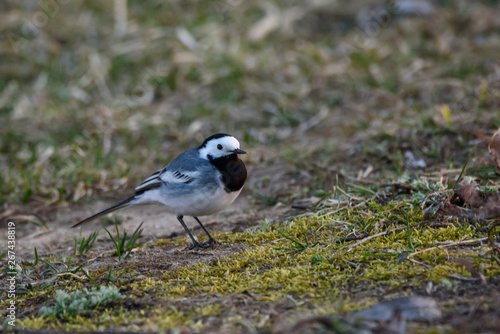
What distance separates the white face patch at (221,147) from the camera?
478cm

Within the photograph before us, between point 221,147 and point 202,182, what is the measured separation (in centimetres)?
38

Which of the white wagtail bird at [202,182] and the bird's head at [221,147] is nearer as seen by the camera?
the white wagtail bird at [202,182]

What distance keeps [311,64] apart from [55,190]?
461 centimetres

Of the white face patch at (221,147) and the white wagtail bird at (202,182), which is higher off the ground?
the white face patch at (221,147)

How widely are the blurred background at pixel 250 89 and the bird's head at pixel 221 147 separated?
942 millimetres

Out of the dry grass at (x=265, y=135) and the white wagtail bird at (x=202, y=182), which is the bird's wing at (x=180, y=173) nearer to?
the white wagtail bird at (x=202, y=182)

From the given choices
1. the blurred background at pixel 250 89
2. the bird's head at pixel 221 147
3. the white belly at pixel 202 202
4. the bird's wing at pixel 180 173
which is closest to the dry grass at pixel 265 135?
the blurred background at pixel 250 89

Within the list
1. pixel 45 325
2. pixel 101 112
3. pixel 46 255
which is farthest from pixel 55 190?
pixel 45 325

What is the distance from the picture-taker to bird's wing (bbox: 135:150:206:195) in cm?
476

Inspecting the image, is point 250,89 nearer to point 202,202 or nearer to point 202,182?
point 202,182

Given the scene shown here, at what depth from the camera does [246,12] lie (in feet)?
34.8

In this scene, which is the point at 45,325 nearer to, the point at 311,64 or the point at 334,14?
the point at 311,64

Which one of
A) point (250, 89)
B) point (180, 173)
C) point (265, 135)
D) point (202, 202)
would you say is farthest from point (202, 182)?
point (250, 89)

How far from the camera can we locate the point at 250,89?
8297mm
